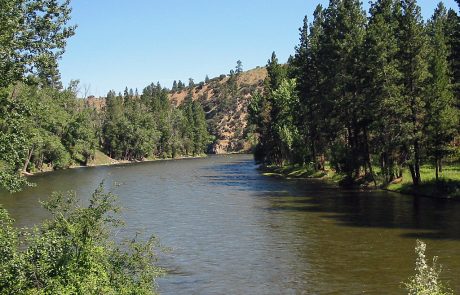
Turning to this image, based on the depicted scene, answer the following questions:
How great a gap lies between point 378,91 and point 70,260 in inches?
1947

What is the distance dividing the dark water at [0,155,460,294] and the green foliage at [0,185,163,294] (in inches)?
294

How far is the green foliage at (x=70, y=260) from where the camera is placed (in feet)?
50.0

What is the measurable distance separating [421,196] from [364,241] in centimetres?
2470

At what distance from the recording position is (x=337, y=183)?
73.4 meters

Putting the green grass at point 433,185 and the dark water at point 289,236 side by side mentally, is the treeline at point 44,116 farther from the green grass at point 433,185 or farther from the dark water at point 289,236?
the green grass at point 433,185

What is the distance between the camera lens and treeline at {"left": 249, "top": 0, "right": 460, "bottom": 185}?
56125 mm

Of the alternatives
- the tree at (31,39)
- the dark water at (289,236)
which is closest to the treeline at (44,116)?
the tree at (31,39)

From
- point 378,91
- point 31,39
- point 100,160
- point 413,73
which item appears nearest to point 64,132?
point 100,160

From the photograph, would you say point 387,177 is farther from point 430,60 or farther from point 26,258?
point 26,258

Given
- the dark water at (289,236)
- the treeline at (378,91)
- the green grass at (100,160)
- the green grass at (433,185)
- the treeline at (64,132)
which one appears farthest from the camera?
the green grass at (100,160)

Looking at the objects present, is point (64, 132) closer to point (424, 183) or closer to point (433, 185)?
point (424, 183)

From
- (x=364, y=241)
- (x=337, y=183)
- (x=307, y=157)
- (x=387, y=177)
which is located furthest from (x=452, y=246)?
(x=307, y=157)

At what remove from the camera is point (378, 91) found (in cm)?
5925

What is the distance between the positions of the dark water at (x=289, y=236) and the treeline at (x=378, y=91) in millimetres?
6612
